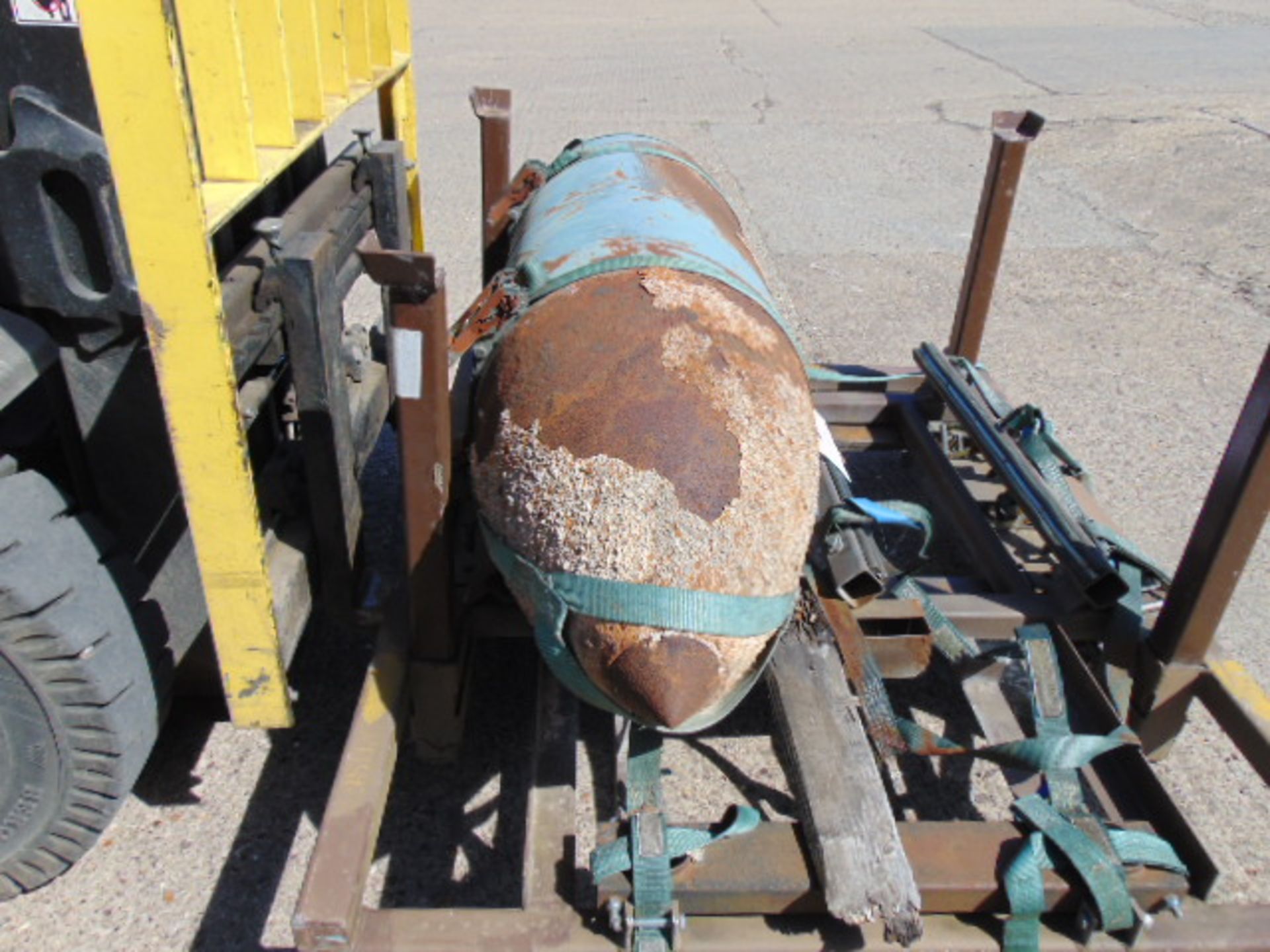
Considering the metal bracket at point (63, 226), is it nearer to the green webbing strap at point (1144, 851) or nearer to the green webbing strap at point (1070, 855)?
the green webbing strap at point (1070, 855)

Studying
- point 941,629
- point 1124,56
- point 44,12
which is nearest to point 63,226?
point 44,12

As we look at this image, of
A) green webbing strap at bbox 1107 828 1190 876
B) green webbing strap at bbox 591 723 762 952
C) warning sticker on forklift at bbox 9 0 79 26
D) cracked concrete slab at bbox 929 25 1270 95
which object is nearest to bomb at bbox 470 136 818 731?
green webbing strap at bbox 591 723 762 952

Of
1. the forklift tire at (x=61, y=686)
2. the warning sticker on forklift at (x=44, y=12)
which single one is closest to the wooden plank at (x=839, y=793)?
the forklift tire at (x=61, y=686)

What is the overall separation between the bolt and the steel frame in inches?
21.2

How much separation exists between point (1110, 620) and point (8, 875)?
2548 millimetres

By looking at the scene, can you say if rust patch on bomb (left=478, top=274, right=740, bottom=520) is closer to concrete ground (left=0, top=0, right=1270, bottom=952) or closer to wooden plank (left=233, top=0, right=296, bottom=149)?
wooden plank (left=233, top=0, right=296, bottom=149)

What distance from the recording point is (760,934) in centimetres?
187

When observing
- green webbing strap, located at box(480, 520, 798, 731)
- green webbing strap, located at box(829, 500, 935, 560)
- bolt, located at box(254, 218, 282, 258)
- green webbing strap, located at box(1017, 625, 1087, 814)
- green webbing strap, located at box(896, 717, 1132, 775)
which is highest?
bolt, located at box(254, 218, 282, 258)

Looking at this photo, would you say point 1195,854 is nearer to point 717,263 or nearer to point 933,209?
point 717,263

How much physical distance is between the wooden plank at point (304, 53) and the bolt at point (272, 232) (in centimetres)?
37

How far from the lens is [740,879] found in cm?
188

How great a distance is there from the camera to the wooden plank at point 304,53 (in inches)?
96.7

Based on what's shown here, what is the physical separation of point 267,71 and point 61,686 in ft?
4.13

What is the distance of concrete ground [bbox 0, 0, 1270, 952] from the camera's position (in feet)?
8.37
